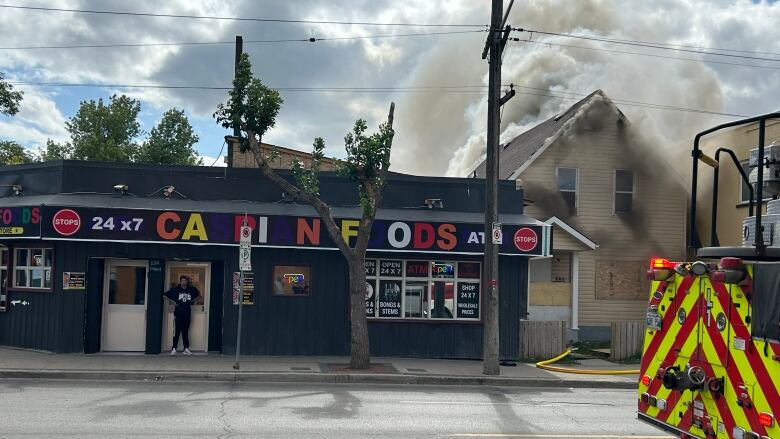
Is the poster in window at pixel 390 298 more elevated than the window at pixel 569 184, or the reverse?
the window at pixel 569 184

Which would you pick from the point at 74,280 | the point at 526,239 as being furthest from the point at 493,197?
the point at 74,280

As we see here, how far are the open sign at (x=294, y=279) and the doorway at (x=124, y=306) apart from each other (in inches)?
121

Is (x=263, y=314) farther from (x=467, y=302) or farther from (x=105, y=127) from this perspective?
(x=105, y=127)

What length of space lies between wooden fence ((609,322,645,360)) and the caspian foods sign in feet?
9.19

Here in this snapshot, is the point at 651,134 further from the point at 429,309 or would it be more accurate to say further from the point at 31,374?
the point at 31,374

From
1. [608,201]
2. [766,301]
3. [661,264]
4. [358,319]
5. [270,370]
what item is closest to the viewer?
[766,301]

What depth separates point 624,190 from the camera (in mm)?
24062

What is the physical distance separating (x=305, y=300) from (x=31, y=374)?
19.5 feet

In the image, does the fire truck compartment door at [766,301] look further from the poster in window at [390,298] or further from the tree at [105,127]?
the tree at [105,127]

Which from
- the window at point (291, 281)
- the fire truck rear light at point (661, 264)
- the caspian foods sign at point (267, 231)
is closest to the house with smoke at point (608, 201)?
the caspian foods sign at point (267, 231)

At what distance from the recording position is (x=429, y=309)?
59.8 feet

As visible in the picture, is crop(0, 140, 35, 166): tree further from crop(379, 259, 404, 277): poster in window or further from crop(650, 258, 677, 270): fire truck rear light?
A: crop(650, 258, 677, 270): fire truck rear light

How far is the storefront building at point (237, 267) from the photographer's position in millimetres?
16766

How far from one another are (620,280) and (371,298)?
9.43 metres
